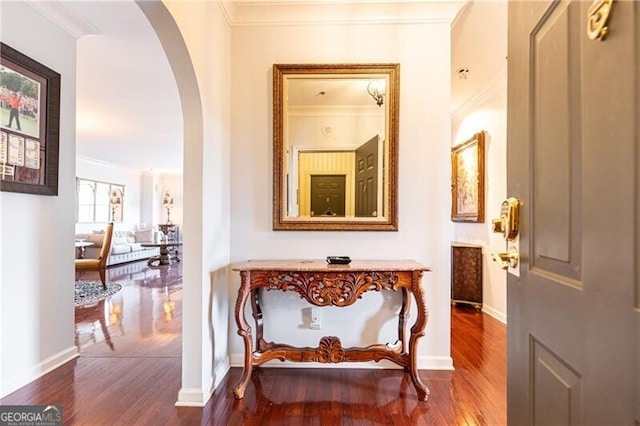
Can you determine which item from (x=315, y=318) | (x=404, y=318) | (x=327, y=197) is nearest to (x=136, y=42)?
(x=327, y=197)

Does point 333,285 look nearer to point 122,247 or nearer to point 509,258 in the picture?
point 509,258

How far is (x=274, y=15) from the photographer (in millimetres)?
2379

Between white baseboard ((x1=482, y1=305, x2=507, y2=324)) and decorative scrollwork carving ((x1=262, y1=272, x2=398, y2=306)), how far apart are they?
1992 millimetres

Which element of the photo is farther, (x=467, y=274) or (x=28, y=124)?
(x=467, y=274)

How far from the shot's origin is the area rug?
423cm

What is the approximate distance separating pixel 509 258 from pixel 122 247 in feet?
27.0

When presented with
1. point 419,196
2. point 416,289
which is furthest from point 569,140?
point 419,196

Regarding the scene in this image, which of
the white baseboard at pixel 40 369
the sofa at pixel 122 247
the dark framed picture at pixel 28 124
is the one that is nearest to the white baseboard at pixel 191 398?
the white baseboard at pixel 40 369

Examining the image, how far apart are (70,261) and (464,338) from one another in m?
3.41

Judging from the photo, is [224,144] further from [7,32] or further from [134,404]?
[134,404]

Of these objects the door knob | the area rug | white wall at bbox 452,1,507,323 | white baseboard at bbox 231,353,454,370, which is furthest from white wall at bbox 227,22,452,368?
the area rug

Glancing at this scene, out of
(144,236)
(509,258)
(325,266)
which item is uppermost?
(509,258)

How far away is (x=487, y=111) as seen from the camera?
3.62 meters

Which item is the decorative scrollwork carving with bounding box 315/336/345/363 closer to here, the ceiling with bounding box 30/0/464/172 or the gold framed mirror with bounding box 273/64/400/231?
the gold framed mirror with bounding box 273/64/400/231
